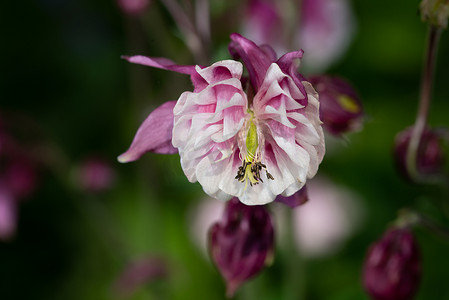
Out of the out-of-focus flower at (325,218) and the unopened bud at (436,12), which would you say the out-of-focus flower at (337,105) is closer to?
the unopened bud at (436,12)

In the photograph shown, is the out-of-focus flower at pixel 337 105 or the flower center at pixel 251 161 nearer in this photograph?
the flower center at pixel 251 161

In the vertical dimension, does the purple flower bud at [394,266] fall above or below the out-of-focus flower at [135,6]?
below

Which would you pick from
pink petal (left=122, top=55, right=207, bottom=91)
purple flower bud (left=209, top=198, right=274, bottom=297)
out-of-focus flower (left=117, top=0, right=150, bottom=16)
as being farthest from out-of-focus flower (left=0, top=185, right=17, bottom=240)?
pink petal (left=122, top=55, right=207, bottom=91)

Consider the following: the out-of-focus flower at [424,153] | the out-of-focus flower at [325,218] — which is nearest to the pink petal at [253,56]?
the out-of-focus flower at [424,153]

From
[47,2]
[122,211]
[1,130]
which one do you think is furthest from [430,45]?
[47,2]

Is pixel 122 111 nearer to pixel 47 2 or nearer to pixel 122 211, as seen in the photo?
pixel 122 211

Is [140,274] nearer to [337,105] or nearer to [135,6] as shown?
[135,6]

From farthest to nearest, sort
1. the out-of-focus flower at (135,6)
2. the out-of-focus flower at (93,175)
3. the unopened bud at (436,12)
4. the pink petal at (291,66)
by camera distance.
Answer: the out-of-focus flower at (93,175), the out-of-focus flower at (135,6), the unopened bud at (436,12), the pink petal at (291,66)
